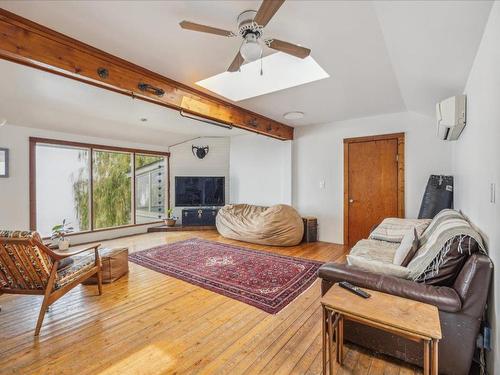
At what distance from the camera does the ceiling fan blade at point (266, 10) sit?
140cm

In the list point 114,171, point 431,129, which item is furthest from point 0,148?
point 431,129

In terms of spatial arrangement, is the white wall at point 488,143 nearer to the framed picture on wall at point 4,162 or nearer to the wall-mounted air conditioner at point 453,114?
the wall-mounted air conditioner at point 453,114

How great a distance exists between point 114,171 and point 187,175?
1.71 m

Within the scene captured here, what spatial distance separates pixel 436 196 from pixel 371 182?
40.6 inches

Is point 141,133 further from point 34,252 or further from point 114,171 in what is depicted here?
point 34,252

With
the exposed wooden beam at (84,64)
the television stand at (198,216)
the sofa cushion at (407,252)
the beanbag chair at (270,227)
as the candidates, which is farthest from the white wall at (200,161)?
the sofa cushion at (407,252)

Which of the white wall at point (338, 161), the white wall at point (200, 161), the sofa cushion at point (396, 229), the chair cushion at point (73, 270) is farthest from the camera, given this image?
the white wall at point (200, 161)

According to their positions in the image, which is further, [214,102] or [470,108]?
[214,102]

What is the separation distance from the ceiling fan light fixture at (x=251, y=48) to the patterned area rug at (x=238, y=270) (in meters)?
2.21

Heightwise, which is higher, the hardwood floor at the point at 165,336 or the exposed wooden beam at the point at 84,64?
the exposed wooden beam at the point at 84,64

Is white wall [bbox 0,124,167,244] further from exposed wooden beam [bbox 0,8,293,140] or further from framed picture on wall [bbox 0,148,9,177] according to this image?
exposed wooden beam [bbox 0,8,293,140]

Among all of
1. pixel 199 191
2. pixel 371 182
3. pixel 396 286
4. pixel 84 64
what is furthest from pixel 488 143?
pixel 199 191

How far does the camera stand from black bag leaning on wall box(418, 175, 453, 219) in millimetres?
3498

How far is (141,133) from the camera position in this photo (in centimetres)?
539
